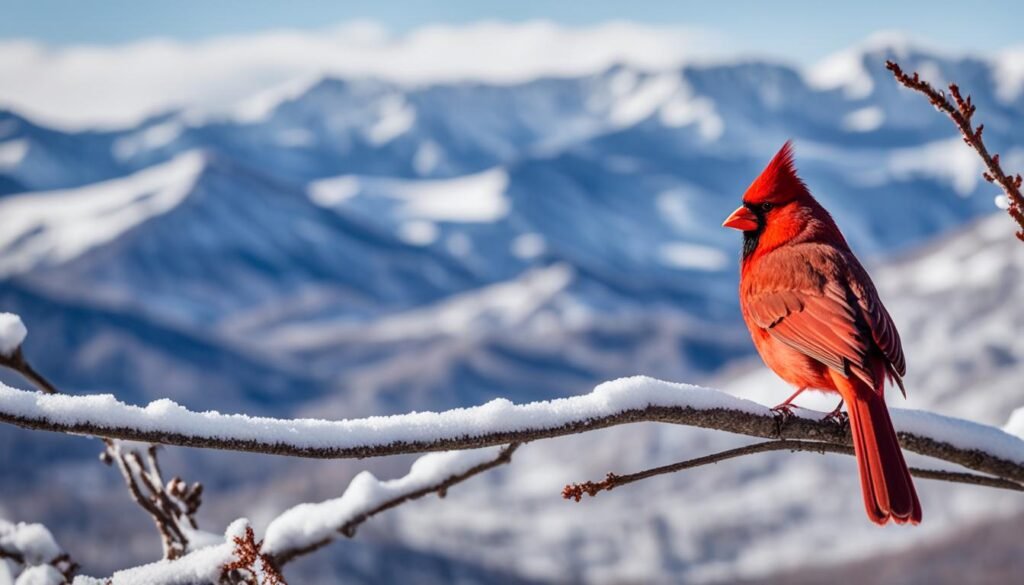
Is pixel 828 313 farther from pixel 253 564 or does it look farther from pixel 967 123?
pixel 253 564

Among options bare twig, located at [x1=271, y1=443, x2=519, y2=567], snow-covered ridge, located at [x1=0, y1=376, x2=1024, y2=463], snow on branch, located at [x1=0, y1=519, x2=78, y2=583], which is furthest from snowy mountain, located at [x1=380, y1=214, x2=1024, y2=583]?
snow-covered ridge, located at [x1=0, y1=376, x2=1024, y2=463]

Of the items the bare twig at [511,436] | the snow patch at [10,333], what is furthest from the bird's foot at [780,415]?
the snow patch at [10,333]

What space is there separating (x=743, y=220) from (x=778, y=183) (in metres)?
0.20

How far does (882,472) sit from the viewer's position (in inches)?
124

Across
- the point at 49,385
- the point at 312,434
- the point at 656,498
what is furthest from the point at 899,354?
the point at 656,498

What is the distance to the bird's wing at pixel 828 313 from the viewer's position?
386 centimetres

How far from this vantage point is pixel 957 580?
470ft

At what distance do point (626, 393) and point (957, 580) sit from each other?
510 ft

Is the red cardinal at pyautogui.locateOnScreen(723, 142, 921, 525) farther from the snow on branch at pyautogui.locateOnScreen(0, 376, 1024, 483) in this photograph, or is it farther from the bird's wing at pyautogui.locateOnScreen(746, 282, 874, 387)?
the snow on branch at pyautogui.locateOnScreen(0, 376, 1024, 483)

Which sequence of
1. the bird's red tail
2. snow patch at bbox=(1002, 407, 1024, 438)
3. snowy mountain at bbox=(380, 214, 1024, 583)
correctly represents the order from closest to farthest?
1. the bird's red tail
2. snow patch at bbox=(1002, 407, 1024, 438)
3. snowy mountain at bbox=(380, 214, 1024, 583)

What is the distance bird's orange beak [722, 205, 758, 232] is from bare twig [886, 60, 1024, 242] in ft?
6.27

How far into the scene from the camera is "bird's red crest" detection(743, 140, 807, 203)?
463 cm

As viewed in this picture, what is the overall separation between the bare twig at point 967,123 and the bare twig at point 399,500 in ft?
4.45

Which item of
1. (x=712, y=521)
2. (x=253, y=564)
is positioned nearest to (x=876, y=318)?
(x=253, y=564)
